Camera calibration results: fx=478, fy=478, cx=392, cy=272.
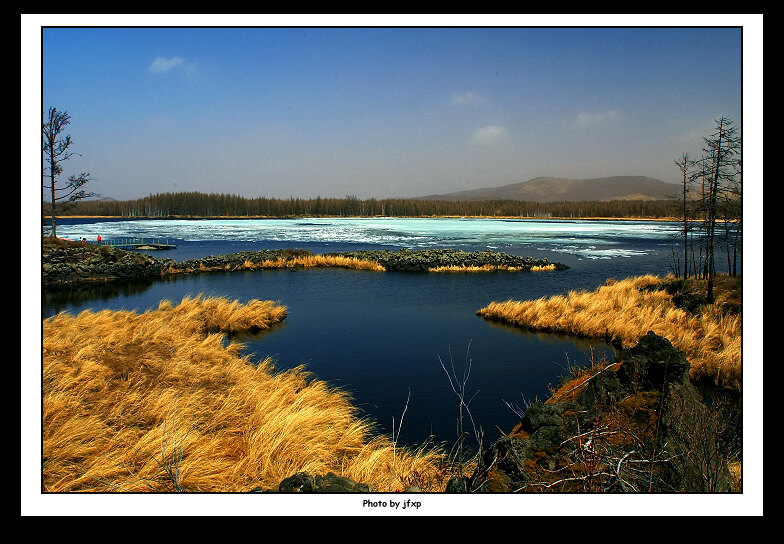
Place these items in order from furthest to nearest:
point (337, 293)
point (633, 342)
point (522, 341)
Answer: point (337, 293)
point (522, 341)
point (633, 342)

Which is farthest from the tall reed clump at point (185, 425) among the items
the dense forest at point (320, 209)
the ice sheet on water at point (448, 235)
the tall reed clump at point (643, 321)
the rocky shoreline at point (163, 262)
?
the dense forest at point (320, 209)

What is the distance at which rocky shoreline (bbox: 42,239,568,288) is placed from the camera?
72.9 feet

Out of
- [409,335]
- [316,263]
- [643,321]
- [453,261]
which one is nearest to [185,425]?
[409,335]

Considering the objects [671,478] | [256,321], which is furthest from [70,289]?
[671,478]

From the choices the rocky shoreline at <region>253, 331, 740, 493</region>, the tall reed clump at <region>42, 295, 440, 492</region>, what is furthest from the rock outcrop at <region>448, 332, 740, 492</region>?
the tall reed clump at <region>42, 295, 440, 492</region>

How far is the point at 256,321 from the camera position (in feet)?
46.7

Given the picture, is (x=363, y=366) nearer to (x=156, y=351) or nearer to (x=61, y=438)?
(x=156, y=351)

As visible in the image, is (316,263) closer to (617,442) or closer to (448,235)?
(617,442)

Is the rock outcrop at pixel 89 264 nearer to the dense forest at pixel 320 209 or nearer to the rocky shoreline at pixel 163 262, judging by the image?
the rocky shoreline at pixel 163 262

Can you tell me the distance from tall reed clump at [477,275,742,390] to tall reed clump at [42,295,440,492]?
7039 millimetres

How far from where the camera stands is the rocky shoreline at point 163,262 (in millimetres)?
22219

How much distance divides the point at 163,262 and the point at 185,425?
23649 mm
